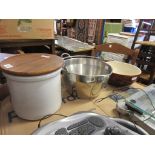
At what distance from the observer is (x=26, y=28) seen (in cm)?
98

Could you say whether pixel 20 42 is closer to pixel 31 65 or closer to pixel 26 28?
pixel 26 28

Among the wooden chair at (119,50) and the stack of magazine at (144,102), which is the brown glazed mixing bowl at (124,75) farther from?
the wooden chair at (119,50)

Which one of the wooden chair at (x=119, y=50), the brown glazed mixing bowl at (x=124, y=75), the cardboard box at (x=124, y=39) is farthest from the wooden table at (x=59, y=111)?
the cardboard box at (x=124, y=39)

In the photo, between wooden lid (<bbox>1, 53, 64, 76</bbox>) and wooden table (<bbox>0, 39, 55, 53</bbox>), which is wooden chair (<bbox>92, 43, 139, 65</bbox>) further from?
wooden lid (<bbox>1, 53, 64, 76</bbox>)

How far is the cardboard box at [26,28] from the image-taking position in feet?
3.07

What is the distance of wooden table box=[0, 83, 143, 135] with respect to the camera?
0.53 meters

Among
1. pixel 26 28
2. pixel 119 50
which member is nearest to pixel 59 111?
pixel 26 28

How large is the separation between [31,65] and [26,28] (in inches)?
22.1

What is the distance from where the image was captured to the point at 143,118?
1.81ft

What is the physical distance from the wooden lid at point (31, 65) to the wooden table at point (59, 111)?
7.7 inches

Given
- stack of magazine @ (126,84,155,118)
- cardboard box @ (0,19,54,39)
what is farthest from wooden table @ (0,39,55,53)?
stack of magazine @ (126,84,155,118)
